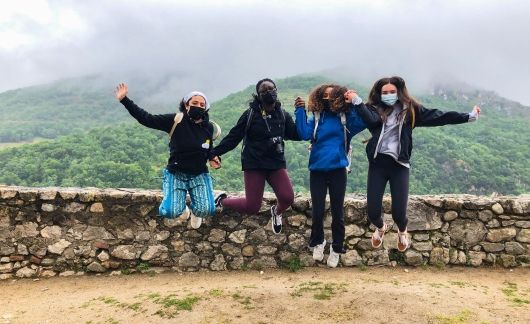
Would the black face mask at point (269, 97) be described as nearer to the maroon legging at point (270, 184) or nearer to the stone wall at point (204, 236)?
the maroon legging at point (270, 184)

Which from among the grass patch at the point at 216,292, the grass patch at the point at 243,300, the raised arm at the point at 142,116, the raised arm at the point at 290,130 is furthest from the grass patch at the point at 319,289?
the raised arm at the point at 142,116

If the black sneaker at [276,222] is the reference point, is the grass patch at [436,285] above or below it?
below

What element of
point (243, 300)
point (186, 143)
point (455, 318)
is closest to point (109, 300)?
point (243, 300)

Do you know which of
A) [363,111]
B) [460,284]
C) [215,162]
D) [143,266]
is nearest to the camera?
[363,111]

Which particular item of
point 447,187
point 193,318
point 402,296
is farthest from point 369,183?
point 447,187

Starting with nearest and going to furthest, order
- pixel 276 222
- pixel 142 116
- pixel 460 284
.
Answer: pixel 142 116, pixel 460 284, pixel 276 222

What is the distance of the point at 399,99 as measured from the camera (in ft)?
14.6

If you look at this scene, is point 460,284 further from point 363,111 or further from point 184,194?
point 184,194

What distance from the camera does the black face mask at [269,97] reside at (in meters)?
4.55

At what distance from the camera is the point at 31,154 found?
3181cm

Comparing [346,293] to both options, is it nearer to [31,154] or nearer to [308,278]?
[308,278]

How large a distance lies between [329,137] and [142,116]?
208 cm

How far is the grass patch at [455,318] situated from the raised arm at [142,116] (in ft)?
11.4

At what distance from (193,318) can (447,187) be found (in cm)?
3225
